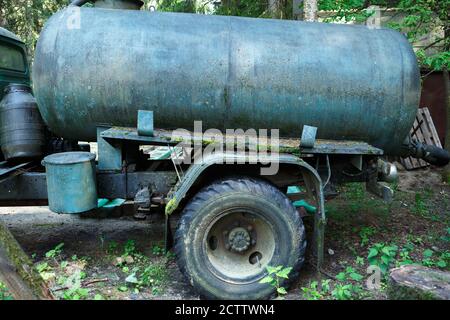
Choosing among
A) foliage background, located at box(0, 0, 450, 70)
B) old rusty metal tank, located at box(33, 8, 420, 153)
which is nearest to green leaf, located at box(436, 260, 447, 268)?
old rusty metal tank, located at box(33, 8, 420, 153)

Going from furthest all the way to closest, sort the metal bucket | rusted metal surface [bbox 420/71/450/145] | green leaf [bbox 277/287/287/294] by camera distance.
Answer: rusted metal surface [bbox 420/71/450/145], the metal bucket, green leaf [bbox 277/287/287/294]

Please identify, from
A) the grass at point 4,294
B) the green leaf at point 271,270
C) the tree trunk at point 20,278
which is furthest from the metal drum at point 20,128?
the green leaf at point 271,270

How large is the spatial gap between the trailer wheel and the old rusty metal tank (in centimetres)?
72

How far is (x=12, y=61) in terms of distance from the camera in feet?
16.6

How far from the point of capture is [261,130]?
12.9 feet

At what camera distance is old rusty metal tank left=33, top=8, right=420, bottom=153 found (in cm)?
375

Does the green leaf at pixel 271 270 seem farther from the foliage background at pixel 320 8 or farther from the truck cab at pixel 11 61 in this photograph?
the foliage background at pixel 320 8

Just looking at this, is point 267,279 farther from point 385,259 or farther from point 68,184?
point 68,184

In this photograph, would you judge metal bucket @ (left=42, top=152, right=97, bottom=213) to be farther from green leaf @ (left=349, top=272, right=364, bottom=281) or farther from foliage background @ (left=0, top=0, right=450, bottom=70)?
foliage background @ (left=0, top=0, right=450, bottom=70)

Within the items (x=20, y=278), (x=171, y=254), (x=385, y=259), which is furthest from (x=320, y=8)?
(x=20, y=278)

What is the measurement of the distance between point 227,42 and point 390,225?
130 inches

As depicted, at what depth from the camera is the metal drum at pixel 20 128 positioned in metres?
4.19

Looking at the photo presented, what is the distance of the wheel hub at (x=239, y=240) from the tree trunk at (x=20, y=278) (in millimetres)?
1545
